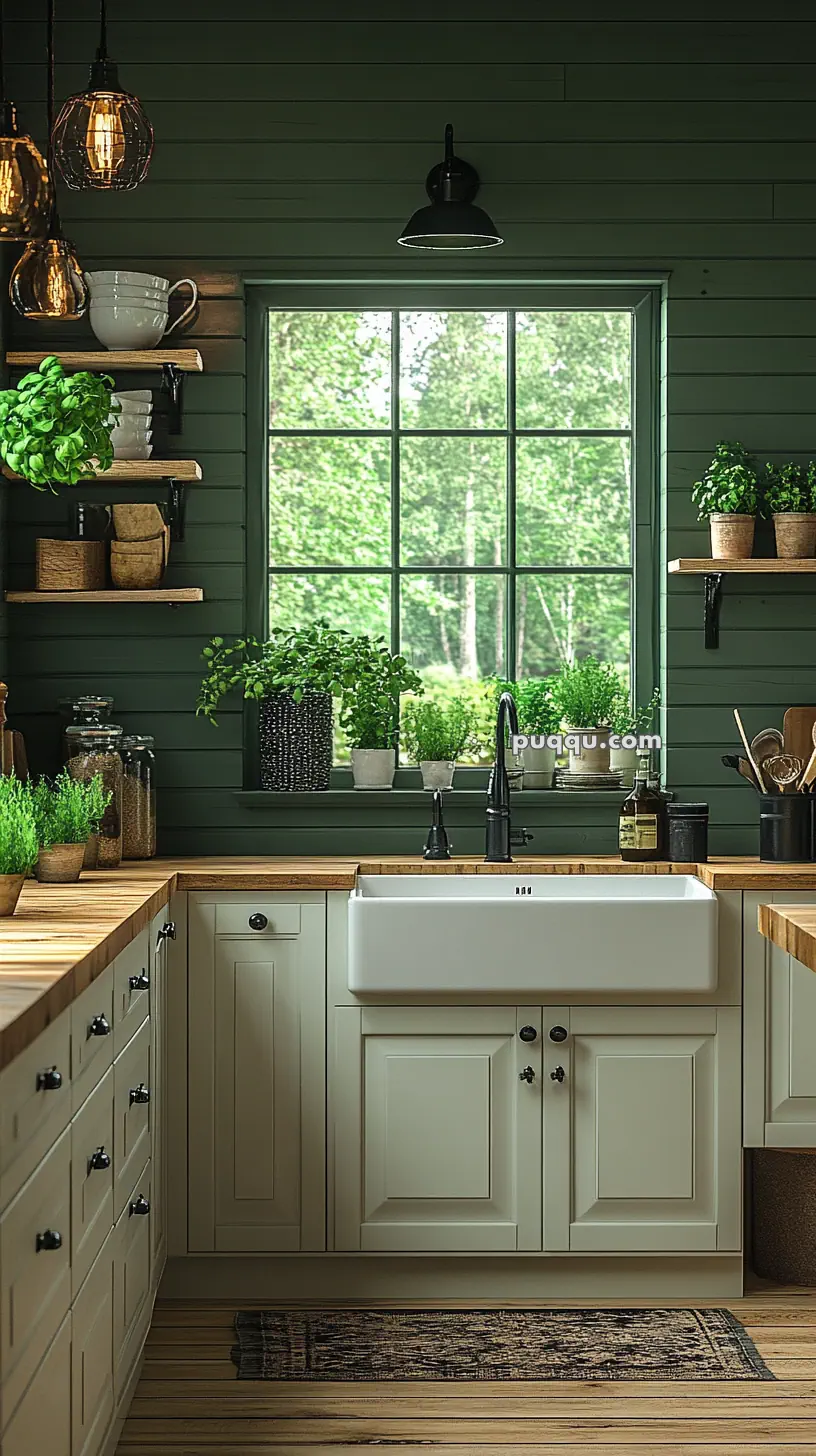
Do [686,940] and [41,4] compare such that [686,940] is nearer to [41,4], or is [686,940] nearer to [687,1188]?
[687,1188]

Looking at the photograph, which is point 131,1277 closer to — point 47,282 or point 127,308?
point 47,282

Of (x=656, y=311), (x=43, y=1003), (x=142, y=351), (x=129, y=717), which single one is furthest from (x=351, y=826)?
(x=43, y=1003)

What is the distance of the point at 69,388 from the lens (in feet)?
10.2

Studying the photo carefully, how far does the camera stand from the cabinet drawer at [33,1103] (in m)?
1.77

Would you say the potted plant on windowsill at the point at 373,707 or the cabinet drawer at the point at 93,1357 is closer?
the cabinet drawer at the point at 93,1357

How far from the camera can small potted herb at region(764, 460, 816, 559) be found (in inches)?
152

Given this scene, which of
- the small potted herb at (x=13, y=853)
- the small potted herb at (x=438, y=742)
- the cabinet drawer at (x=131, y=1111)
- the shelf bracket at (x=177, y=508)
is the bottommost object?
the cabinet drawer at (x=131, y=1111)

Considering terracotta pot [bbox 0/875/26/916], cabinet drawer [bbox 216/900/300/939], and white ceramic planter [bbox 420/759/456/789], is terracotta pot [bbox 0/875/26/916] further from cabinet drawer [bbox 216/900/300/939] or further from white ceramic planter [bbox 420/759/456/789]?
white ceramic planter [bbox 420/759/456/789]

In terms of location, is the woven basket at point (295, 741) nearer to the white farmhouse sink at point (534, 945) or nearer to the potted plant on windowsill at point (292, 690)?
the potted plant on windowsill at point (292, 690)

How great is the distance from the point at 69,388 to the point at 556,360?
1.49 meters

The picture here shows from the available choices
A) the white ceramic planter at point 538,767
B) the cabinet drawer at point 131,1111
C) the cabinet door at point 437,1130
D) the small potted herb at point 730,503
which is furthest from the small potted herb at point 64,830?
the small potted herb at point 730,503

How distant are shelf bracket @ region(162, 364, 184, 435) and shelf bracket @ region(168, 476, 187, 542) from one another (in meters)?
0.14

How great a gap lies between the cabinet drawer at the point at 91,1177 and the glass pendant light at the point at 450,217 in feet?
7.27

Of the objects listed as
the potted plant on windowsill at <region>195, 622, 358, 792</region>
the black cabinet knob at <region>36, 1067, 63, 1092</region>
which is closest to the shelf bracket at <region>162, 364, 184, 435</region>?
the potted plant on windowsill at <region>195, 622, 358, 792</region>
